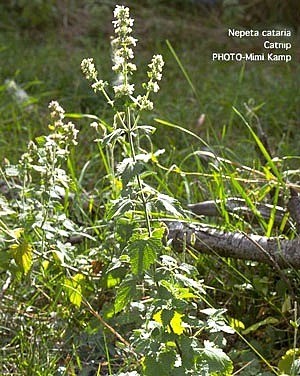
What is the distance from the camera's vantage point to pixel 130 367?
1693mm

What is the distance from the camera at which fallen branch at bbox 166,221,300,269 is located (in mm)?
1816

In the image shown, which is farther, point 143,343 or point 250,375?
point 250,375

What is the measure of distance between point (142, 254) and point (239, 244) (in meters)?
0.50

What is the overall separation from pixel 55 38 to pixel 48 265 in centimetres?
261

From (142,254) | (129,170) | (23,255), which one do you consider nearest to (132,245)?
(142,254)

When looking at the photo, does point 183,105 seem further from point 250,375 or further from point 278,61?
point 250,375

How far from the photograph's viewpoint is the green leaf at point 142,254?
1.41 meters

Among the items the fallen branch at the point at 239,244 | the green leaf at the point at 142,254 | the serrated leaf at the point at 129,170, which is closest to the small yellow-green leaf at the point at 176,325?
the green leaf at the point at 142,254

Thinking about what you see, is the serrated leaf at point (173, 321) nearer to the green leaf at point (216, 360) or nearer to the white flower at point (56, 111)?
the green leaf at point (216, 360)

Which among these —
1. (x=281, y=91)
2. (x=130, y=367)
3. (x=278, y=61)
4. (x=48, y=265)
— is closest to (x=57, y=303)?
(x=48, y=265)

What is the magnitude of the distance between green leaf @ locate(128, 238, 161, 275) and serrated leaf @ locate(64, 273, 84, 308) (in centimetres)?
38

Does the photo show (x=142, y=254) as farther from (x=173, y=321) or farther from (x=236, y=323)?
(x=236, y=323)

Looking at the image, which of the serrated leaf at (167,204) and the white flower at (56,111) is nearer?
the serrated leaf at (167,204)

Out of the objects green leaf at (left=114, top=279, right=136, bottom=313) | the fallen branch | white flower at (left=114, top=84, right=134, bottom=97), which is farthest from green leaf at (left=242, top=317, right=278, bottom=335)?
white flower at (left=114, top=84, right=134, bottom=97)
